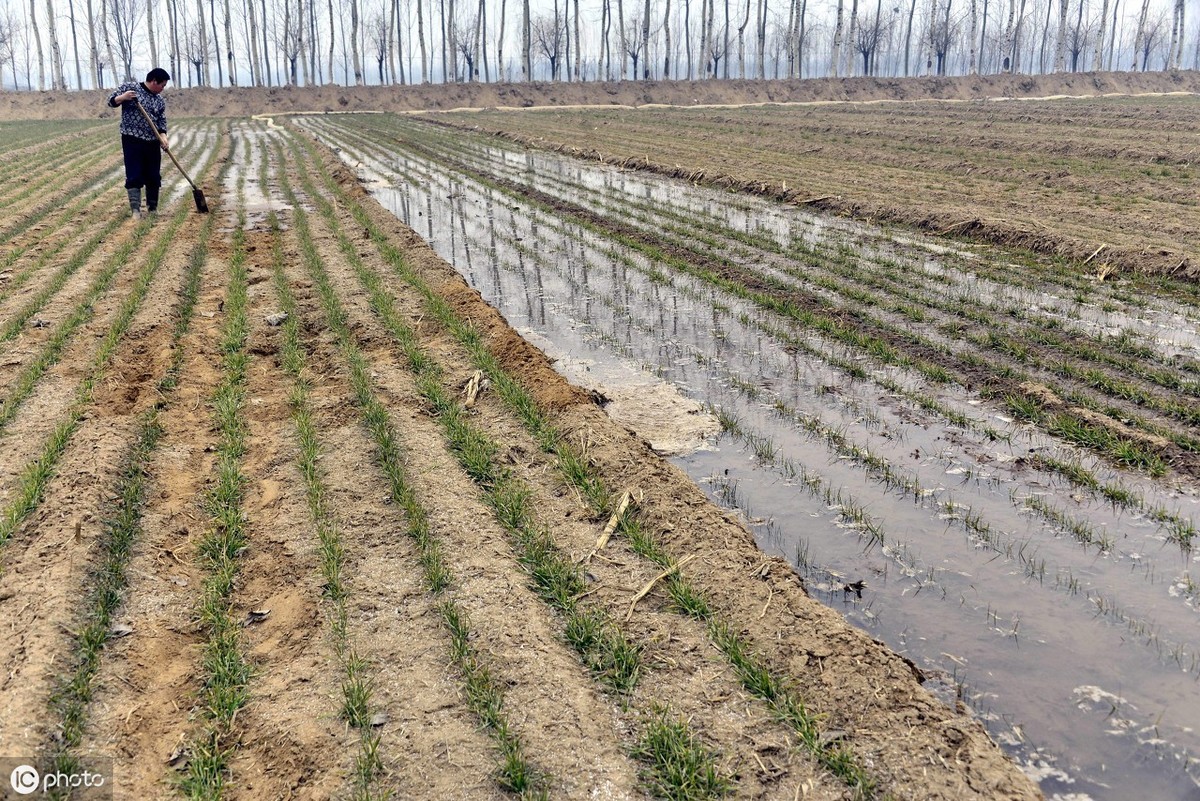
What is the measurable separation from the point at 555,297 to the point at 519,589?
6.53 meters

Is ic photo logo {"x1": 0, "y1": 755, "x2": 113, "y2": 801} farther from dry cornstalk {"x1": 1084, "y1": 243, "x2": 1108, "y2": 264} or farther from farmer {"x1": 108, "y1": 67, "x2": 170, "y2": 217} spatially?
farmer {"x1": 108, "y1": 67, "x2": 170, "y2": 217}

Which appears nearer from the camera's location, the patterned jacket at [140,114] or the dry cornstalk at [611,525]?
the dry cornstalk at [611,525]

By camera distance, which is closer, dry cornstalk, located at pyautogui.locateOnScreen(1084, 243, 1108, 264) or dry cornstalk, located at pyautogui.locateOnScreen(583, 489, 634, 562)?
dry cornstalk, located at pyautogui.locateOnScreen(583, 489, 634, 562)

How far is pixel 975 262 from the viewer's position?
36.6 ft

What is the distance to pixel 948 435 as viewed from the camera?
20.4ft

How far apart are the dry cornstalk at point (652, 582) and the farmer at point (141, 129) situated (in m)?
11.9

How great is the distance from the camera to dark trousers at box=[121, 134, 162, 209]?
13.5 metres

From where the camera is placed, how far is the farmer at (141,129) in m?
13.0

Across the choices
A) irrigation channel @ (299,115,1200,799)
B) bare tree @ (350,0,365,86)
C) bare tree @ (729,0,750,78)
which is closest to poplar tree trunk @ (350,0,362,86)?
bare tree @ (350,0,365,86)

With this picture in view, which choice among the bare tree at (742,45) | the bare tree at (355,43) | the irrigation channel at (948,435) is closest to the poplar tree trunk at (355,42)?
the bare tree at (355,43)

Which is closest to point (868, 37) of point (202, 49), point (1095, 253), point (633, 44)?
point (633, 44)

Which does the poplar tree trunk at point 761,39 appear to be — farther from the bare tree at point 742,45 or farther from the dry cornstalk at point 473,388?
the dry cornstalk at point 473,388

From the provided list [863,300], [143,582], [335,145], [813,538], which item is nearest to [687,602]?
[813,538]

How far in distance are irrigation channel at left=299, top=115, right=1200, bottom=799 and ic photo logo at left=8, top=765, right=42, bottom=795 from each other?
136 inches
